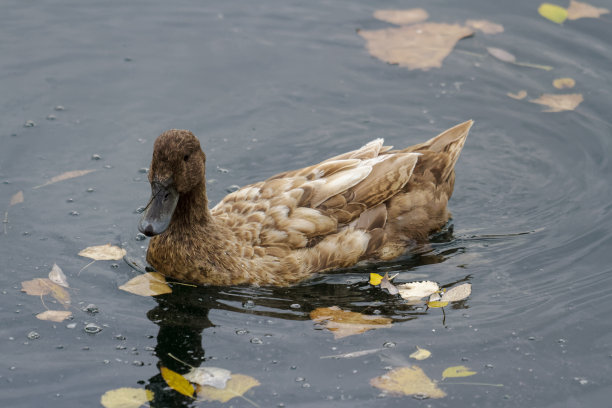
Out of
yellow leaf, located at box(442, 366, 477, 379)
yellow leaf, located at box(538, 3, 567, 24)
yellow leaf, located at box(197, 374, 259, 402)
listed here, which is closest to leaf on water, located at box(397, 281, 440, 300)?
yellow leaf, located at box(442, 366, 477, 379)

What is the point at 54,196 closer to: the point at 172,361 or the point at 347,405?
the point at 172,361

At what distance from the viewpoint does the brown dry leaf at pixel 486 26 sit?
465 inches

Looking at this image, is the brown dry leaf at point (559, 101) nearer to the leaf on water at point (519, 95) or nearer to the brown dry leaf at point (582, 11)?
the leaf on water at point (519, 95)

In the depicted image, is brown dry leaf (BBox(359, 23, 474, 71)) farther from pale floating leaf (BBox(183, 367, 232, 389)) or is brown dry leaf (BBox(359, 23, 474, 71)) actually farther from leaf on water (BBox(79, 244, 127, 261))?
pale floating leaf (BBox(183, 367, 232, 389))

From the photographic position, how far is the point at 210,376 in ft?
22.2

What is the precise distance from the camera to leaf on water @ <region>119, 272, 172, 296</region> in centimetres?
780

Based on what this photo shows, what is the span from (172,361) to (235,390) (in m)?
0.65

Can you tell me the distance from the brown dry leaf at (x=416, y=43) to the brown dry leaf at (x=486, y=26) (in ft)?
0.44

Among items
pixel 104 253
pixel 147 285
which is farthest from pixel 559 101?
pixel 104 253

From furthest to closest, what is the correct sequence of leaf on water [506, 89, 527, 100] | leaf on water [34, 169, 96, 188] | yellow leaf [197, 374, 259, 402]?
leaf on water [506, 89, 527, 100], leaf on water [34, 169, 96, 188], yellow leaf [197, 374, 259, 402]

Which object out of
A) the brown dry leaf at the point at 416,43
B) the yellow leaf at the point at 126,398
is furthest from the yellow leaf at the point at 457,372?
the brown dry leaf at the point at 416,43

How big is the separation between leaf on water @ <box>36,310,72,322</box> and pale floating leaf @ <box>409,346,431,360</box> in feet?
9.46

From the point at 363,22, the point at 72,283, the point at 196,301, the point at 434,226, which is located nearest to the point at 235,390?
the point at 196,301

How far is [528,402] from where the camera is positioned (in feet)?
21.6
